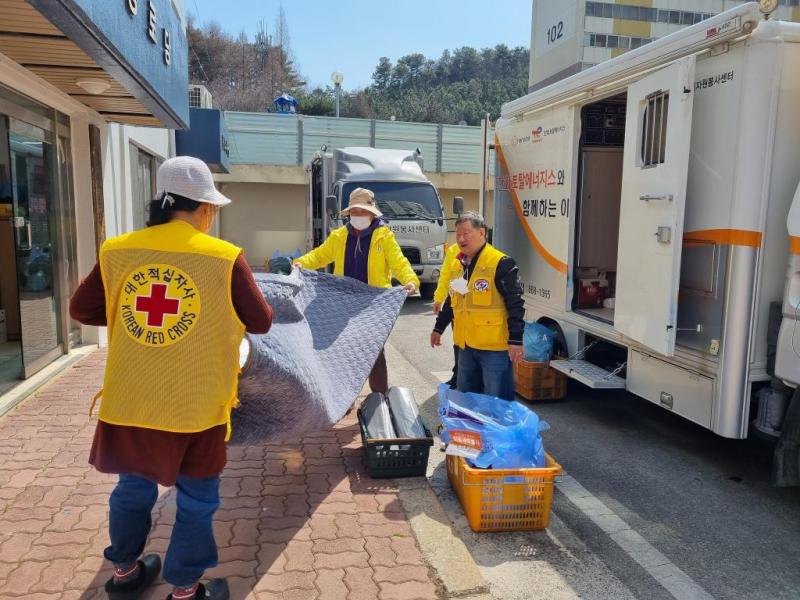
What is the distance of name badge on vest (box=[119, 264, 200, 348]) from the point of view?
2348 mm

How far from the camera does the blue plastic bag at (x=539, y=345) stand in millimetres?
5973

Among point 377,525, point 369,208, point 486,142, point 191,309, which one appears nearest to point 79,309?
point 191,309

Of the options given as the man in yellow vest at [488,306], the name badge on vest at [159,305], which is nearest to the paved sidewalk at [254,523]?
the man in yellow vest at [488,306]

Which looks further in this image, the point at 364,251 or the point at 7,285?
the point at 7,285

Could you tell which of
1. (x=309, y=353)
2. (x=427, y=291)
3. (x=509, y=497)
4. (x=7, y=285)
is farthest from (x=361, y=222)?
(x=427, y=291)

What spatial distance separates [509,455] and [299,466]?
148 centimetres

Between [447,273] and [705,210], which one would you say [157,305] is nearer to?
[447,273]

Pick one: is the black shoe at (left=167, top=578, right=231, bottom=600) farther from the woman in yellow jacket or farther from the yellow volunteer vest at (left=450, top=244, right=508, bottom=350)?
the woman in yellow jacket

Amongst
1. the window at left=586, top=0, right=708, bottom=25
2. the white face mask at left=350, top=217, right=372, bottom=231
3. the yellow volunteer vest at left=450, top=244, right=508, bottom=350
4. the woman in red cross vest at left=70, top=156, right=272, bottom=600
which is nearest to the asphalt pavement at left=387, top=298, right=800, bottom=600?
the yellow volunteer vest at left=450, top=244, right=508, bottom=350

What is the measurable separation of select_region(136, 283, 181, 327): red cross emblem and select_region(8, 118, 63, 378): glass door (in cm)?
415

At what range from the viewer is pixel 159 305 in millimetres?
2359

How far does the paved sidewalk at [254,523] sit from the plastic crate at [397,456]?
82 mm

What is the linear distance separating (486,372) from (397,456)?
3.04ft

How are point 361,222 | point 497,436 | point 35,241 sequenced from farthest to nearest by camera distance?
1. point 35,241
2. point 361,222
3. point 497,436
